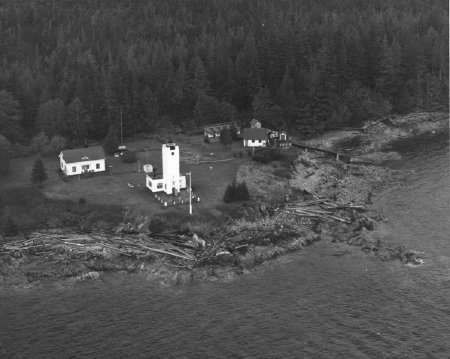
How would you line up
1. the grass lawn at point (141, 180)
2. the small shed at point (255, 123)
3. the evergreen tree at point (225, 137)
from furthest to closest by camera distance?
1. the small shed at point (255, 123)
2. the evergreen tree at point (225, 137)
3. the grass lawn at point (141, 180)

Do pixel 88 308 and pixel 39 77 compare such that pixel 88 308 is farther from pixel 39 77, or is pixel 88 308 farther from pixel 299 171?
pixel 39 77

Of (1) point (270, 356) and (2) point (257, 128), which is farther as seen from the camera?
(2) point (257, 128)

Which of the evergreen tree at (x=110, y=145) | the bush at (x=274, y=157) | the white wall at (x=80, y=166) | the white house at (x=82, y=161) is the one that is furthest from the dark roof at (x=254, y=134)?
the white wall at (x=80, y=166)

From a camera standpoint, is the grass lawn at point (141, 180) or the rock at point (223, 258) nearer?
the rock at point (223, 258)

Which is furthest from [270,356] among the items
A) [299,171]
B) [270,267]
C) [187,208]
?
[299,171]

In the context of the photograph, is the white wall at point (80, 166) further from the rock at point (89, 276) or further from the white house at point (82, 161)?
the rock at point (89, 276)

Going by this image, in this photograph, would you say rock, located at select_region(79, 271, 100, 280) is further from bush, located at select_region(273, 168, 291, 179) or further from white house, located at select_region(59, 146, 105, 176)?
bush, located at select_region(273, 168, 291, 179)
